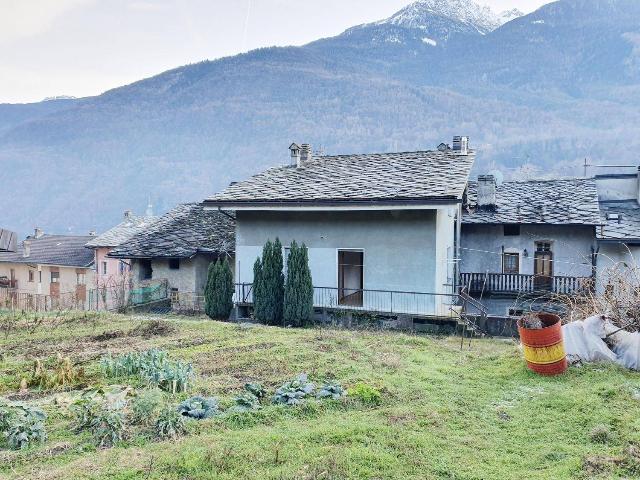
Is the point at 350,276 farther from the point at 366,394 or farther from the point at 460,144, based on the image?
the point at 366,394

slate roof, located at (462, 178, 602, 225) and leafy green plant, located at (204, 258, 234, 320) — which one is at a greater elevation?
slate roof, located at (462, 178, 602, 225)

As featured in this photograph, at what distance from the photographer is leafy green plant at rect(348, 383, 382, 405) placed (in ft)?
24.2

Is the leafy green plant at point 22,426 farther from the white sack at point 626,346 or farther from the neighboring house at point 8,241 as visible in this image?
the white sack at point 626,346

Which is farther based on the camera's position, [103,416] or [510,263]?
[510,263]

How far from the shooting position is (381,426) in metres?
6.29

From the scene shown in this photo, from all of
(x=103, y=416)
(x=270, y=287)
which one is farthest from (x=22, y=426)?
(x=270, y=287)

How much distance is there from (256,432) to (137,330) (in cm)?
897

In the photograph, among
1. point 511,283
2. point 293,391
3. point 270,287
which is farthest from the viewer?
point 511,283

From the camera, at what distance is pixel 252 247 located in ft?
60.4

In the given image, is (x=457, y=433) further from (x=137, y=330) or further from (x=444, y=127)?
(x=444, y=127)

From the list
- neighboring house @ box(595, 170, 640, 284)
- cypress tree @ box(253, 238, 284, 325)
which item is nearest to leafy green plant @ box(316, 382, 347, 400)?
cypress tree @ box(253, 238, 284, 325)

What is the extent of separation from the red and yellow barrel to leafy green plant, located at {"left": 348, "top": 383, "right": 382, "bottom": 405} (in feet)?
9.82

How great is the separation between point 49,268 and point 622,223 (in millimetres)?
35567

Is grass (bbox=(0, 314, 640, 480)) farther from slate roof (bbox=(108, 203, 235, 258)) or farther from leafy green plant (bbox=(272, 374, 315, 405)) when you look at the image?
slate roof (bbox=(108, 203, 235, 258))
